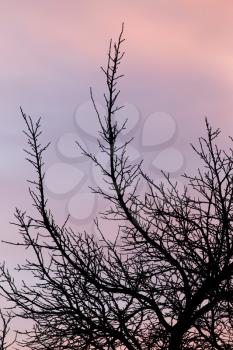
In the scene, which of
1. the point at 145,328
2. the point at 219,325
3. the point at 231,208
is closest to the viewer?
the point at 231,208

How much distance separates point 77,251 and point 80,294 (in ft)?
2.29

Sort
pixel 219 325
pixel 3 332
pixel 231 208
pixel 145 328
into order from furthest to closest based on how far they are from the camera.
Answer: pixel 3 332
pixel 219 325
pixel 145 328
pixel 231 208

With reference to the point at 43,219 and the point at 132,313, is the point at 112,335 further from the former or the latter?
the point at 43,219

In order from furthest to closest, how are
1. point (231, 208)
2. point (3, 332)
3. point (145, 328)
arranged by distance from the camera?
point (3, 332)
point (145, 328)
point (231, 208)

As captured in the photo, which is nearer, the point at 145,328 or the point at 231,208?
the point at 231,208

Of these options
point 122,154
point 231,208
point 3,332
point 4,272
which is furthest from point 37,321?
point 3,332

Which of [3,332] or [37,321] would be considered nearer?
[37,321]

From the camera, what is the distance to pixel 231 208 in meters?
7.57

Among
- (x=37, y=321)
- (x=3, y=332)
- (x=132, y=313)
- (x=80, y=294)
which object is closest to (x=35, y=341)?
(x=37, y=321)

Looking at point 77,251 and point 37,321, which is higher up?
point 77,251

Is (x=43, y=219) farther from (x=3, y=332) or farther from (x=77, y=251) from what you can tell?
(x=3, y=332)

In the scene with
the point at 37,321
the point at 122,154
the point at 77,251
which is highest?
the point at 122,154

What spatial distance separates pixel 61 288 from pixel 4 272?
5.03 feet

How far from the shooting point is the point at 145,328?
26.5 feet
